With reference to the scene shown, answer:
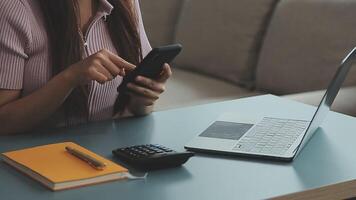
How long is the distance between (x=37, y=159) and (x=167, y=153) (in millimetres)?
234

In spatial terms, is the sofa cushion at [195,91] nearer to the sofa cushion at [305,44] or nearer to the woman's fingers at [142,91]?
the sofa cushion at [305,44]

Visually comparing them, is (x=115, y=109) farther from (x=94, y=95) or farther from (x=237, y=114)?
(x=237, y=114)

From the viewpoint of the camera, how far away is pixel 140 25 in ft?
6.14

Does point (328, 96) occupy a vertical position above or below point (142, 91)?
above

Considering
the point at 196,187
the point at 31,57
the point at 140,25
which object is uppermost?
the point at 140,25

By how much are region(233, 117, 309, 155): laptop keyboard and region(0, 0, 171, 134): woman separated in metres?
0.25

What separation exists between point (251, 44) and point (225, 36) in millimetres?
123

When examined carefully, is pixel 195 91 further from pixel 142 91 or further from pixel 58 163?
pixel 58 163

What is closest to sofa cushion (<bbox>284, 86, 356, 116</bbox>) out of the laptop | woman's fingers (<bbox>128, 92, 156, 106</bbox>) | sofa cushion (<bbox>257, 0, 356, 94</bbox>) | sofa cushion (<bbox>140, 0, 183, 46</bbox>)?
sofa cushion (<bbox>257, 0, 356, 94</bbox>)

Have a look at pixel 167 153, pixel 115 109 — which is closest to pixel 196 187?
pixel 167 153

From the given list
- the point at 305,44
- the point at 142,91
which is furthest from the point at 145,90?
the point at 305,44

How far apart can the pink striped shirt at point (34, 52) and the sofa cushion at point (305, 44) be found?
104 cm

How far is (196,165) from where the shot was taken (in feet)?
→ 4.41

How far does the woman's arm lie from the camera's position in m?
1.45
